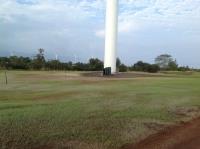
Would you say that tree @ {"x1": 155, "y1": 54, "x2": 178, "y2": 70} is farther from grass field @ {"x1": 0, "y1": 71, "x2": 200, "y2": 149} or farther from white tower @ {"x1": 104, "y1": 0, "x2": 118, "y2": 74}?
grass field @ {"x1": 0, "y1": 71, "x2": 200, "y2": 149}

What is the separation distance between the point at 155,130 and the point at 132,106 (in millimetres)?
4156

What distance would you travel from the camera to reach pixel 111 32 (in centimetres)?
4725

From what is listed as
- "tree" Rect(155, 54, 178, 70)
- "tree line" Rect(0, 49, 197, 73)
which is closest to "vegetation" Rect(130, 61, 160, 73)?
"tree line" Rect(0, 49, 197, 73)

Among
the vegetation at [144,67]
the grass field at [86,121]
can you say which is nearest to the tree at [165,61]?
the vegetation at [144,67]

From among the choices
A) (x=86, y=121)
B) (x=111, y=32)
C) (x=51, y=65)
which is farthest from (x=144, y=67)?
(x=86, y=121)

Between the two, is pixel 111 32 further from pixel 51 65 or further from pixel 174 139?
pixel 174 139

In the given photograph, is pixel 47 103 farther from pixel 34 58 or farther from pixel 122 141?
pixel 34 58

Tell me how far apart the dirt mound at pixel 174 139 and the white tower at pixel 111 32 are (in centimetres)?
3356

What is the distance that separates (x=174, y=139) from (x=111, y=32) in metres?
36.3

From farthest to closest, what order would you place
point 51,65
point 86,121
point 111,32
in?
point 51,65
point 111,32
point 86,121

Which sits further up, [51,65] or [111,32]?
[111,32]

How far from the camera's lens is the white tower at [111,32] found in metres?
46.4

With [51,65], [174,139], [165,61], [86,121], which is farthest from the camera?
[165,61]

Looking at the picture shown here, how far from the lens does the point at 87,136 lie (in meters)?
10.9
